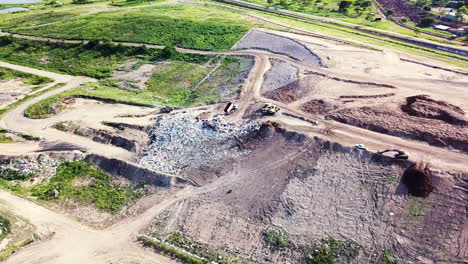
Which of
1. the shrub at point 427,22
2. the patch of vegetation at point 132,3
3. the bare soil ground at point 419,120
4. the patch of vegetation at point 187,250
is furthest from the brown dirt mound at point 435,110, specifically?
the patch of vegetation at point 132,3

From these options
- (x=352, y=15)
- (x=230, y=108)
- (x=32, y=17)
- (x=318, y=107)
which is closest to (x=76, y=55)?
(x=32, y=17)

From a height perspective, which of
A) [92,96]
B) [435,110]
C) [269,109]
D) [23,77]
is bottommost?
[92,96]

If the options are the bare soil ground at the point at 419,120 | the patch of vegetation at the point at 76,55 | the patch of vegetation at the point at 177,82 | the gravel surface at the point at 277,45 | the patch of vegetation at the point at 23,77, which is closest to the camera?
the bare soil ground at the point at 419,120

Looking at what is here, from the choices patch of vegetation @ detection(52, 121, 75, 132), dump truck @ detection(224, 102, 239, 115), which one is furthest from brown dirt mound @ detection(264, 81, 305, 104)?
patch of vegetation @ detection(52, 121, 75, 132)

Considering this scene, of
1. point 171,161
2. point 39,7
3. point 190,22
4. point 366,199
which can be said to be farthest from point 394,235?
point 39,7

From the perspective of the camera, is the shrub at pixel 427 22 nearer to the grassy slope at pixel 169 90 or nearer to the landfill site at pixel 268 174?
the landfill site at pixel 268 174

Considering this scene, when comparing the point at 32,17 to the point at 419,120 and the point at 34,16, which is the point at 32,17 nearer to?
the point at 34,16

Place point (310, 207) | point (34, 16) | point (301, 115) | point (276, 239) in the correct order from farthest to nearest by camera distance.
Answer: point (34, 16)
point (301, 115)
point (310, 207)
point (276, 239)

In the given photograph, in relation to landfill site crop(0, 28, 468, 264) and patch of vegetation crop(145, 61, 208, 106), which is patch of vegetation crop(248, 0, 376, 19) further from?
patch of vegetation crop(145, 61, 208, 106)
